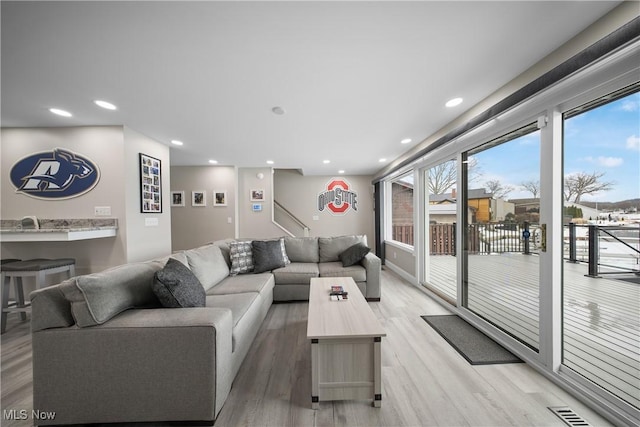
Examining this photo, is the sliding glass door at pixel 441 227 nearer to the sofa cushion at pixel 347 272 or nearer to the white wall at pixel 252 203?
the sofa cushion at pixel 347 272

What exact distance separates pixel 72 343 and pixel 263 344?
139cm

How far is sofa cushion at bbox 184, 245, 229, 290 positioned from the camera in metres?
2.57

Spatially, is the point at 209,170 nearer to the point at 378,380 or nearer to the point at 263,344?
the point at 263,344

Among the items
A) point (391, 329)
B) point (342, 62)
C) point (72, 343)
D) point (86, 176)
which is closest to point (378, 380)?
point (391, 329)

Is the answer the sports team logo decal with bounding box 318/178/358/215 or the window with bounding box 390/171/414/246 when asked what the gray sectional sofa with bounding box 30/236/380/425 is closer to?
the window with bounding box 390/171/414/246

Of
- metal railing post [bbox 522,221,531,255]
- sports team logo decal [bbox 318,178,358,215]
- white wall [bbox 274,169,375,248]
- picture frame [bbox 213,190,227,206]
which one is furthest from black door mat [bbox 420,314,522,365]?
picture frame [bbox 213,190,227,206]

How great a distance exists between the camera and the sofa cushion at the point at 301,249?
411 cm

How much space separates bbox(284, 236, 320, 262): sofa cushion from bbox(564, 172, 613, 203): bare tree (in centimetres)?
317

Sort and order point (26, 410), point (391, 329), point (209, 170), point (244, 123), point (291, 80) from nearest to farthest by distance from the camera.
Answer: point (26, 410)
point (291, 80)
point (391, 329)
point (244, 123)
point (209, 170)

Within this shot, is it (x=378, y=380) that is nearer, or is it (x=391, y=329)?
(x=378, y=380)

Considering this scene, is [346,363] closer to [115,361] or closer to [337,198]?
[115,361]

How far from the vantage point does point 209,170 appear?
5.95 metres

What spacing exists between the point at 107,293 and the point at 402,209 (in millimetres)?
5367

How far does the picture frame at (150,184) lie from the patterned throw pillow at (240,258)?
149 cm
